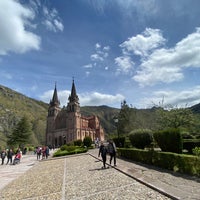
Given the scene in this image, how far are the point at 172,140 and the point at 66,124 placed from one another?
7112cm

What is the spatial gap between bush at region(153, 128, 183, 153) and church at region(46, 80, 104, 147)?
212 ft

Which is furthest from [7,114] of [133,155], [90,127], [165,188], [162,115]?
[165,188]

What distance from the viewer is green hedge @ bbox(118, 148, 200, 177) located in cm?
895

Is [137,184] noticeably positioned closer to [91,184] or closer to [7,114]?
[91,184]

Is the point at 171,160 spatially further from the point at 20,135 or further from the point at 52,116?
the point at 52,116

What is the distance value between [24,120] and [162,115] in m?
45.9

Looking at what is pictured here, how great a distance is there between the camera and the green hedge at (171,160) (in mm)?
8945

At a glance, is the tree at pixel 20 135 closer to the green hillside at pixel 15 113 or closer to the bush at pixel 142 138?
the green hillside at pixel 15 113

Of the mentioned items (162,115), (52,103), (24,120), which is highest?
(52,103)

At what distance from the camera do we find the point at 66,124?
81.2 m

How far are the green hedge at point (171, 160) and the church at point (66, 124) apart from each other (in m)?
63.6

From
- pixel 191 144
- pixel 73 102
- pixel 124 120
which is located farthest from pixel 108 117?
pixel 191 144

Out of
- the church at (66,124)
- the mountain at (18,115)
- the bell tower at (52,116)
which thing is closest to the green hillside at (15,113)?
the mountain at (18,115)

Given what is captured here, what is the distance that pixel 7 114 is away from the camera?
11450 cm
